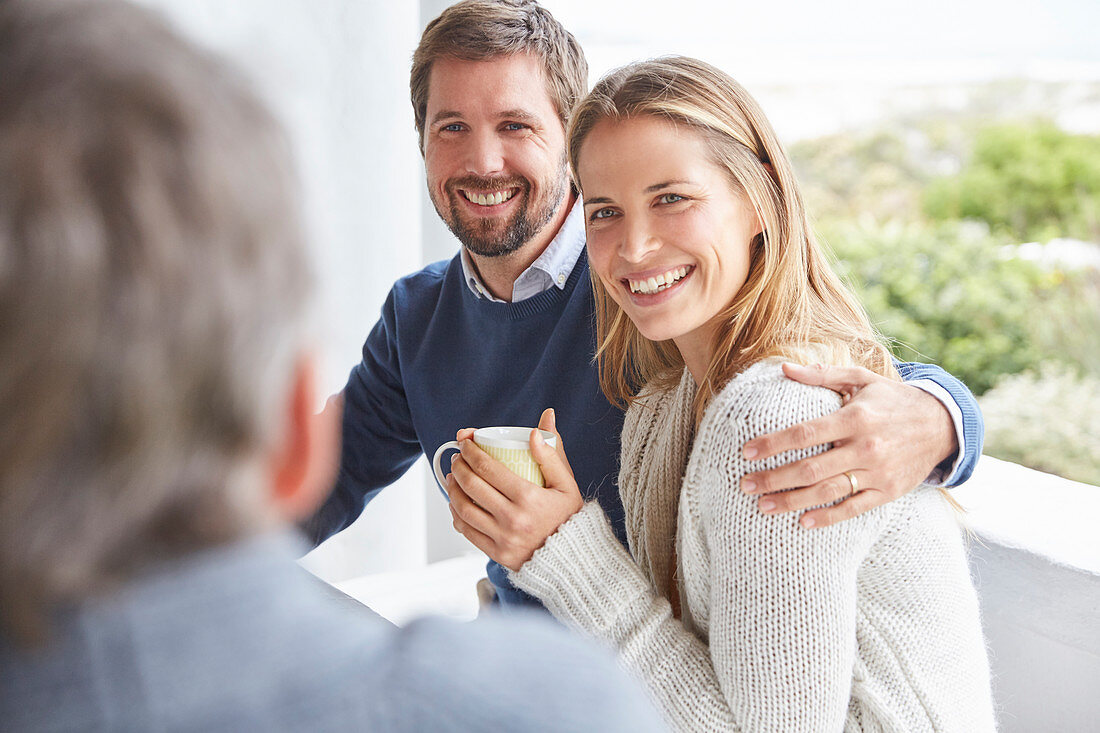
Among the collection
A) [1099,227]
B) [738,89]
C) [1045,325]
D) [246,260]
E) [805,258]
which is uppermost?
[738,89]

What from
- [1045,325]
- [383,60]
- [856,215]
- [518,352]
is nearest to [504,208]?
[518,352]

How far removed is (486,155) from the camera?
1.64m

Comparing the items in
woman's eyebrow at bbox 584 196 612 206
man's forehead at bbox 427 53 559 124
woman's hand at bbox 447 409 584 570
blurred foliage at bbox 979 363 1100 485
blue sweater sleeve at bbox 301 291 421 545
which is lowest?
blurred foliage at bbox 979 363 1100 485

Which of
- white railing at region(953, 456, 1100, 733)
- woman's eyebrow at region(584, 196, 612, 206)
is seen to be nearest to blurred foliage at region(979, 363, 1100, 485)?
white railing at region(953, 456, 1100, 733)

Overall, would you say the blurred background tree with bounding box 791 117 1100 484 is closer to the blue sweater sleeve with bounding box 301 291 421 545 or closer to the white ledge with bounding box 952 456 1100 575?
the white ledge with bounding box 952 456 1100 575

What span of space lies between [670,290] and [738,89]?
11.5 inches

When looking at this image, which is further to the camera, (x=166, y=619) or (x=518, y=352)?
(x=518, y=352)

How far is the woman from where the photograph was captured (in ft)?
3.04

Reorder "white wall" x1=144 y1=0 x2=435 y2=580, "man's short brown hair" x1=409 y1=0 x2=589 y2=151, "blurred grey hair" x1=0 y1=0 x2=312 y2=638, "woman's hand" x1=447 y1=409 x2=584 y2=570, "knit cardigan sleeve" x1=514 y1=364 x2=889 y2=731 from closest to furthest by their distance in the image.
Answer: "blurred grey hair" x1=0 y1=0 x2=312 y2=638
"knit cardigan sleeve" x1=514 y1=364 x2=889 y2=731
"woman's hand" x1=447 y1=409 x2=584 y2=570
"man's short brown hair" x1=409 y1=0 x2=589 y2=151
"white wall" x1=144 y1=0 x2=435 y2=580

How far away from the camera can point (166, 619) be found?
1.24ft

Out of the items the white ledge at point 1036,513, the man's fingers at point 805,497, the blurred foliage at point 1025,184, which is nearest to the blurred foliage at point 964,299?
the blurred foliage at point 1025,184

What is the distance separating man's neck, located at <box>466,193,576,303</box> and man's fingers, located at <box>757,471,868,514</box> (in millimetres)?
820

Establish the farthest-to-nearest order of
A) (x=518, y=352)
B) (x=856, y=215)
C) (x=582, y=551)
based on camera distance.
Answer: (x=856, y=215) → (x=518, y=352) → (x=582, y=551)

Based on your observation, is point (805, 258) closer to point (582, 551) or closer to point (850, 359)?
point (850, 359)
